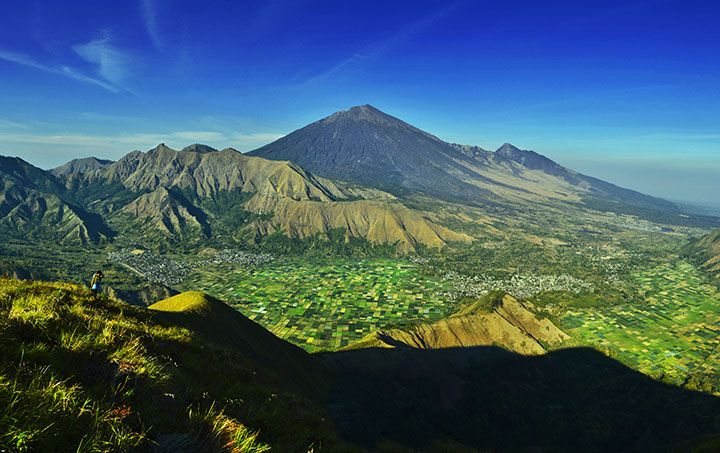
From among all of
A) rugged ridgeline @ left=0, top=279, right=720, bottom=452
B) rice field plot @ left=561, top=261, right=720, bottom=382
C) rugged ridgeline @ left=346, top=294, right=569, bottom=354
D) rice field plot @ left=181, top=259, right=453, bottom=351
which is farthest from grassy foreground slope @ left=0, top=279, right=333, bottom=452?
rice field plot @ left=561, top=261, right=720, bottom=382

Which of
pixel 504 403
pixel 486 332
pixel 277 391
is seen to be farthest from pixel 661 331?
pixel 277 391

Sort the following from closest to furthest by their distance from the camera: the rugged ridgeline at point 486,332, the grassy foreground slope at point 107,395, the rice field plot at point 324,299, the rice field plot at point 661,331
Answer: the grassy foreground slope at point 107,395
the rugged ridgeline at point 486,332
the rice field plot at point 661,331
the rice field plot at point 324,299

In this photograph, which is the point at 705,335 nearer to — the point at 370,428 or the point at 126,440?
the point at 370,428

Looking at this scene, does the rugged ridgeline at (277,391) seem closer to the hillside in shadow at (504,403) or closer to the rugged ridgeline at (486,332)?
the hillside in shadow at (504,403)

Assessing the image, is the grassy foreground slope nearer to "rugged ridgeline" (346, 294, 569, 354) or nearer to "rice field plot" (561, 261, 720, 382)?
"rugged ridgeline" (346, 294, 569, 354)

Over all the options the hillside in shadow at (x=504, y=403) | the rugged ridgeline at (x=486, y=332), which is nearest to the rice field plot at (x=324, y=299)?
the rugged ridgeline at (x=486, y=332)

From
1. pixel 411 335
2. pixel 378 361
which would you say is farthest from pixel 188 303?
pixel 411 335
